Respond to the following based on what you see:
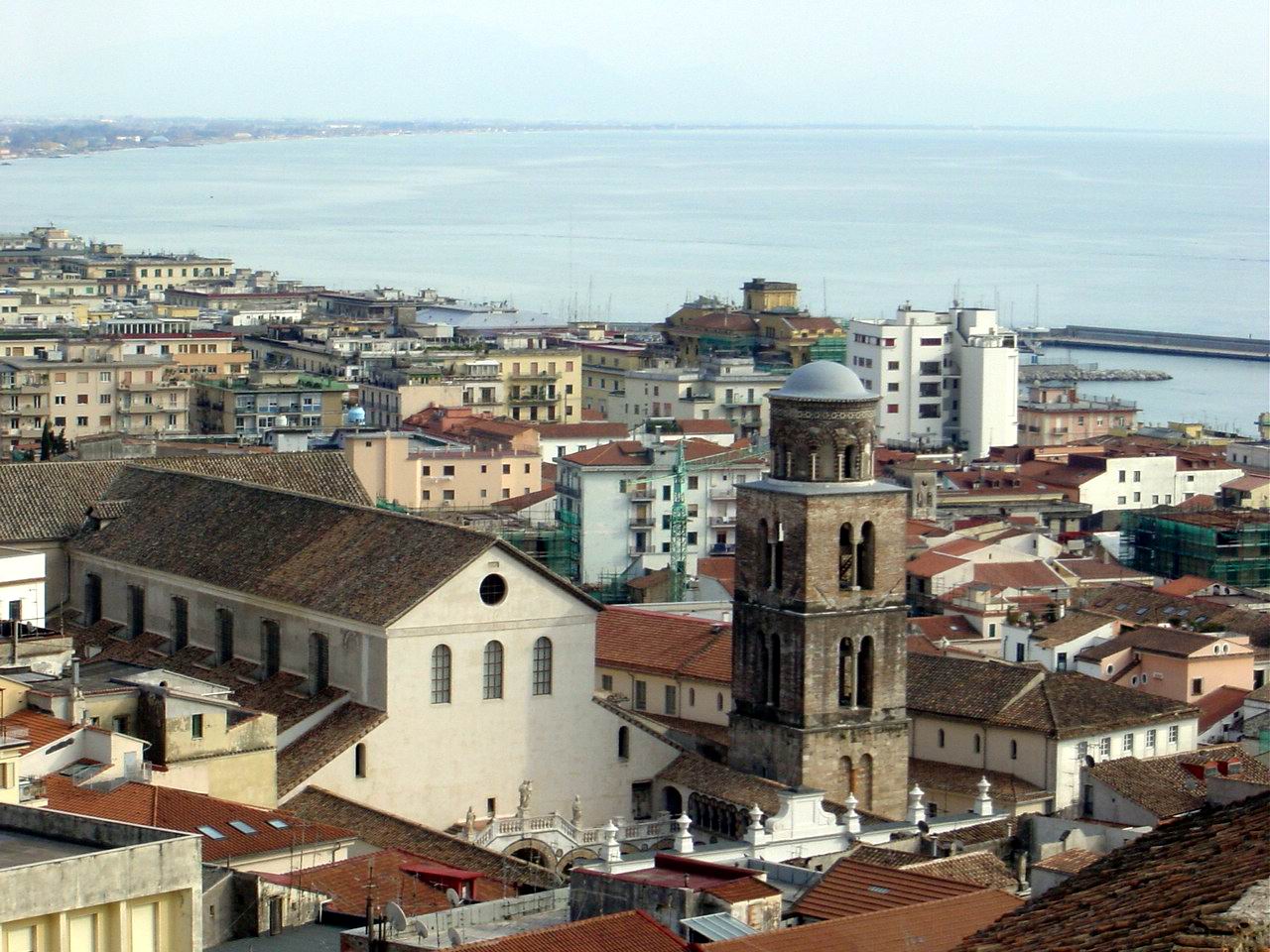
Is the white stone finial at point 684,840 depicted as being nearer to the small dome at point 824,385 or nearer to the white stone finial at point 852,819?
the white stone finial at point 852,819

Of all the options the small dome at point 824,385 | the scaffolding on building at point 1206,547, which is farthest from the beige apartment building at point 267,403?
the small dome at point 824,385

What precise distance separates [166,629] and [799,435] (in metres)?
9.04

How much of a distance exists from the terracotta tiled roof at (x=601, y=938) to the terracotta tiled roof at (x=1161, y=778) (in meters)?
13.4

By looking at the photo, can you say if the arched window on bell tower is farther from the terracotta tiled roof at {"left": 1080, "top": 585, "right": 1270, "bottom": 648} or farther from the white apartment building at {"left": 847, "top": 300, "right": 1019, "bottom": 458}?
the white apartment building at {"left": 847, "top": 300, "right": 1019, "bottom": 458}

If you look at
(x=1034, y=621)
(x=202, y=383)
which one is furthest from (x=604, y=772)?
(x=202, y=383)

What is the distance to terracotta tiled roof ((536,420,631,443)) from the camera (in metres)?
78.8

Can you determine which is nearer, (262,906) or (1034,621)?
(262,906)

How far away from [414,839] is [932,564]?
2434 cm

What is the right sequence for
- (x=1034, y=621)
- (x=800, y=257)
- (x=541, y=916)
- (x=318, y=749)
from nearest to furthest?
(x=541, y=916)
(x=318, y=749)
(x=1034, y=621)
(x=800, y=257)

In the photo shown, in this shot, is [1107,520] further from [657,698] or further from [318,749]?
[318,749]

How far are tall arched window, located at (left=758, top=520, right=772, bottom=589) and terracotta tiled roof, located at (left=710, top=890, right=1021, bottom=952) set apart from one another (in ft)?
45.4

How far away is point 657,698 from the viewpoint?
41.3 m

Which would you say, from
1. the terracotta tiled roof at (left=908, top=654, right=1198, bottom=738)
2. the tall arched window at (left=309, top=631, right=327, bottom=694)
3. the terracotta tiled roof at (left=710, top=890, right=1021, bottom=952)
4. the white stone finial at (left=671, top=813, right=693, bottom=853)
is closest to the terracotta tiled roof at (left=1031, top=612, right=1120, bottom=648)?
the terracotta tiled roof at (left=908, top=654, right=1198, bottom=738)

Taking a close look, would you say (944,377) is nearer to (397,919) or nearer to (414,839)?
(414,839)
